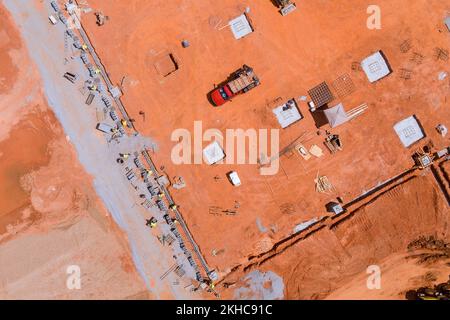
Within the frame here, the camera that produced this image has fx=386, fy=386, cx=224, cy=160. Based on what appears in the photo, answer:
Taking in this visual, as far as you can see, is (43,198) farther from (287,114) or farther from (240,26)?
(240,26)

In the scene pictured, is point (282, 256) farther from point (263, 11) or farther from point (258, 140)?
point (263, 11)

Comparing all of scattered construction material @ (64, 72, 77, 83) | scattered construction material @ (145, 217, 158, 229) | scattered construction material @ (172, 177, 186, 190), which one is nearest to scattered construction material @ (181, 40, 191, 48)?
scattered construction material @ (64, 72, 77, 83)

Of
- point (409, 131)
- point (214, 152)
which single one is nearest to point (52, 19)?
point (214, 152)

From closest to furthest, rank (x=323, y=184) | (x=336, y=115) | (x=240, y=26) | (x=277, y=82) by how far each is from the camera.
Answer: (x=336, y=115) < (x=240, y=26) < (x=277, y=82) < (x=323, y=184)

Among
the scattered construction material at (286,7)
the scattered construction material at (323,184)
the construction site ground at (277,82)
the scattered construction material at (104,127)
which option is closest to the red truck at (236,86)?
the construction site ground at (277,82)

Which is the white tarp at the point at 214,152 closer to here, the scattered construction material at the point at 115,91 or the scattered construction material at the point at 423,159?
the scattered construction material at the point at 115,91
